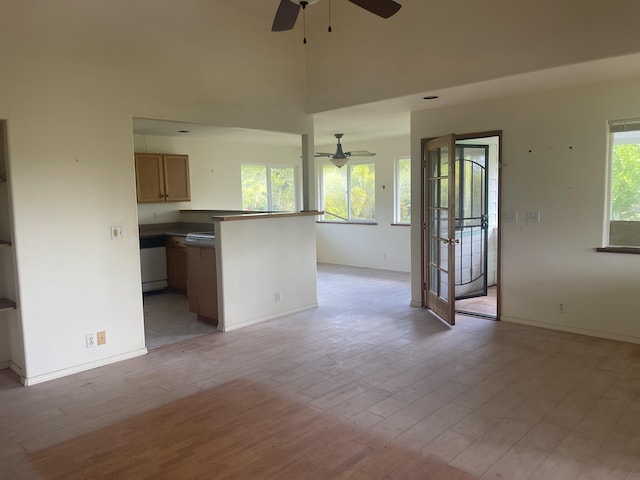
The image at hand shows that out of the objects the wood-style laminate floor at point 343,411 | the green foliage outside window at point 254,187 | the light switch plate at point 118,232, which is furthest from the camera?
the green foliage outside window at point 254,187

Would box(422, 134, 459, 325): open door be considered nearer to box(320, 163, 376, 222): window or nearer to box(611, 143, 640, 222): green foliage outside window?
box(611, 143, 640, 222): green foliage outside window

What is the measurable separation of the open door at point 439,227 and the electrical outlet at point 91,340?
11.0 ft

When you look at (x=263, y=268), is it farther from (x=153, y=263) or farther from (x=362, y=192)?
(x=362, y=192)

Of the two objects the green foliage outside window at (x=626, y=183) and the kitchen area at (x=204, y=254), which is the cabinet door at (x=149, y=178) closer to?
the kitchen area at (x=204, y=254)

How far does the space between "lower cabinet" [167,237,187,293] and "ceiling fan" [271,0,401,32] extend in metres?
3.87

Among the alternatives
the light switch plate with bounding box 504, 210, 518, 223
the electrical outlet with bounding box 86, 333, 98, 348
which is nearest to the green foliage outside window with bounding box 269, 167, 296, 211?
the light switch plate with bounding box 504, 210, 518, 223

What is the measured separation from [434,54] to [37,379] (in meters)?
4.32

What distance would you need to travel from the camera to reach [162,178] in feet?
22.9

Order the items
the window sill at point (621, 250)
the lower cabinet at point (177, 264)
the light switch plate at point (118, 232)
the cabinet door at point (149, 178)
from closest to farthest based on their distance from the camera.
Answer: the light switch plate at point (118, 232)
the window sill at point (621, 250)
the lower cabinet at point (177, 264)
the cabinet door at point (149, 178)

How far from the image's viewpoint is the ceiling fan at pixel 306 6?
2895 mm

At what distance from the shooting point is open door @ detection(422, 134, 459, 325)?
481 centimetres

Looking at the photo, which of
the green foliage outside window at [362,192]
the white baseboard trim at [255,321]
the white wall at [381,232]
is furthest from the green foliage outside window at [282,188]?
the white baseboard trim at [255,321]

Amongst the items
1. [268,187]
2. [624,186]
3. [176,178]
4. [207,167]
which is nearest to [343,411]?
[624,186]

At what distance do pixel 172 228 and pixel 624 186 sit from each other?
5.89 meters
